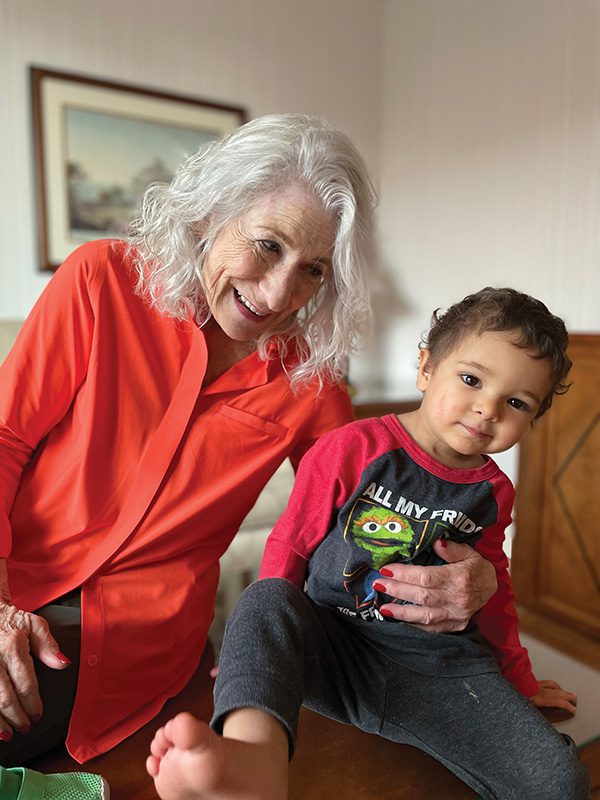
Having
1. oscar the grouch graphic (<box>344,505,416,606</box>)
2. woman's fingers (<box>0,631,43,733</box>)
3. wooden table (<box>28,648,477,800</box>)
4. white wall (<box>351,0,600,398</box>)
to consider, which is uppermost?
white wall (<box>351,0,600,398</box>)

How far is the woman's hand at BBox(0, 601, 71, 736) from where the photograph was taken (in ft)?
3.02

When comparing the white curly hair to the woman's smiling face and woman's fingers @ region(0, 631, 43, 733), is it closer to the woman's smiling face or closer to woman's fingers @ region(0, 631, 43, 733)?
the woman's smiling face

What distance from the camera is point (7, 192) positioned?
2.72 m

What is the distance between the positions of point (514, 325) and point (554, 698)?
59 cm

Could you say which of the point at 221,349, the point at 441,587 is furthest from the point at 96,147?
the point at 441,587

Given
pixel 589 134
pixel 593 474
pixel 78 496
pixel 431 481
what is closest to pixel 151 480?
pixel 78 496

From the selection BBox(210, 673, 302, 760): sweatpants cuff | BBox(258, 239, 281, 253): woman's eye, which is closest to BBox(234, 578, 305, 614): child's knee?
BBox(210, 673, 302, 760): sweatpants cuff

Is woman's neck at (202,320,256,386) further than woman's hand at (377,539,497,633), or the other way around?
woman's neck at (202,320,256,386)

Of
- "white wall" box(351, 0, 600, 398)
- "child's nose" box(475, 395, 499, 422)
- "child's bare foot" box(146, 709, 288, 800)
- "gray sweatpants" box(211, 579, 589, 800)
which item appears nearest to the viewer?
"child's bare foot" box(146, 709, 288, 800)

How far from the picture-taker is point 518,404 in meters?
0.94

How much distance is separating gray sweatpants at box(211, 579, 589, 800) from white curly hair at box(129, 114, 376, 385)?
45cm

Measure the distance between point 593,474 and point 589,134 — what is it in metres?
1.27

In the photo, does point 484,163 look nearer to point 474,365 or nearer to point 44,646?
point 474,365

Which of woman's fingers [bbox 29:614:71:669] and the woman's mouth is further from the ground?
the woman's mouth
